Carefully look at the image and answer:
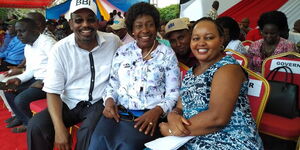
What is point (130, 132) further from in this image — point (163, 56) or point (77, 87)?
point (77, 87)

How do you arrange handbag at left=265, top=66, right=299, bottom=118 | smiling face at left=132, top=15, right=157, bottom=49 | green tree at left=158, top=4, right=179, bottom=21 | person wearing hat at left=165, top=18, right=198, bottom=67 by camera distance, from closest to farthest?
smiling face at left=132, top=15, right=157, bottom=49 → handbag at left=265, top=66, right=299, bottom=118 → person wearing hat at left=165, top=18, right=198, bottom=67 → green tree at left=158, top=4, right=179, bottom=21

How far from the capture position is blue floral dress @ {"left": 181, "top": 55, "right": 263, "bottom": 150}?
4.22ft

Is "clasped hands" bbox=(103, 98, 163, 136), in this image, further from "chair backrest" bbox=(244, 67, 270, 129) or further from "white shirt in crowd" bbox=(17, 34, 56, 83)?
"white shirt in crowd" bbox=(17, 34, 56, 83)

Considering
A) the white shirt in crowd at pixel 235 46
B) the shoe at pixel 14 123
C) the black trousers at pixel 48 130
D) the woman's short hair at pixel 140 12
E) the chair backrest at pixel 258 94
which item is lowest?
the shoe at pixel 14 123

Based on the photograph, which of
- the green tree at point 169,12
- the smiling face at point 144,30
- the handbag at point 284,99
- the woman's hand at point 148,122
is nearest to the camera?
the woman's hand at point 148,122

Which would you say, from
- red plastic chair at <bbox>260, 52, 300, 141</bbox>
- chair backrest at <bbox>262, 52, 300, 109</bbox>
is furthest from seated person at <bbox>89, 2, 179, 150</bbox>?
chair backrest at <bbox>262, 52, 300, 109</bbox>

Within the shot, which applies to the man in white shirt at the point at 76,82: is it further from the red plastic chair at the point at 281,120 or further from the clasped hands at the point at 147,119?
the red plastic chair at the point at 281,120

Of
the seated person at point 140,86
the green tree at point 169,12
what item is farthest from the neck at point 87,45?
the green tree at point 169,12

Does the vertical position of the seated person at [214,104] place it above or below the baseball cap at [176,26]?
below

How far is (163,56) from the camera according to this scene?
6.06 ft

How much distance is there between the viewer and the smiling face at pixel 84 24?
2000 mm

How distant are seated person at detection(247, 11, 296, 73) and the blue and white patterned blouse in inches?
52.5

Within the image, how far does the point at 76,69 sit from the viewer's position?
2.07 m

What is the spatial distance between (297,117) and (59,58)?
209 cm
